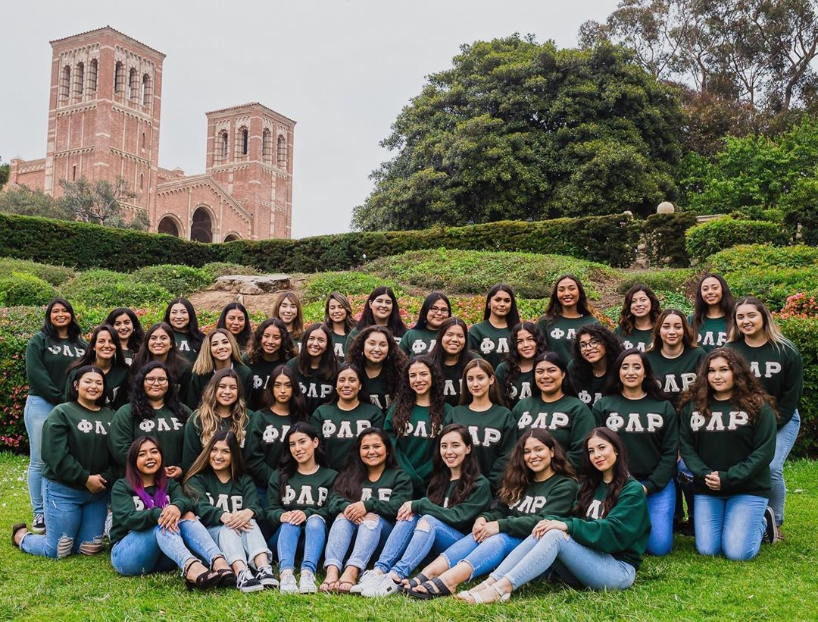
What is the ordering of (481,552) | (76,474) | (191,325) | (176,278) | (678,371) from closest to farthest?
(481,552), (76,474), (678,371), (191,325), (176,278)

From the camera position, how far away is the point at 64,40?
47094 mm

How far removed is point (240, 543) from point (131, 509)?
2.26ft

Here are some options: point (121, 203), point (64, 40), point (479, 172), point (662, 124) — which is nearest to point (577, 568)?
point (479, 172)

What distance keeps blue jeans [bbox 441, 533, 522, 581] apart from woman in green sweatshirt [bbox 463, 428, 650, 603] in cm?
15

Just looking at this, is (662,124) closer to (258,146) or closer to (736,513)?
(736,513)

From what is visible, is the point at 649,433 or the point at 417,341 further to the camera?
the point at 417,341

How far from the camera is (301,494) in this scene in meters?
4.54

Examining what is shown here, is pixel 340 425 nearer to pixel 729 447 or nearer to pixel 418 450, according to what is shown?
pixel 418 450

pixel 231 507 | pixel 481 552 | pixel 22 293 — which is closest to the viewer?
pixel 481 552

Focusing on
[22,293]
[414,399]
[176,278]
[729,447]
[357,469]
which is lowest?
[357,469]

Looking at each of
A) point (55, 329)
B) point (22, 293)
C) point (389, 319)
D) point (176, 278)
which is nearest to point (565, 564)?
point (389, 319)

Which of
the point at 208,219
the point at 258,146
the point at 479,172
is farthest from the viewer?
the point at 258,146

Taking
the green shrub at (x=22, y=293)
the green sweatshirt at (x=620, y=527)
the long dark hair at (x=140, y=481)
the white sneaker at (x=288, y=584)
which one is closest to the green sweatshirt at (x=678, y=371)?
the green sweatshirt at (x=620, y=527)

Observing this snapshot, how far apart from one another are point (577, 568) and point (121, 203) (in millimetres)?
42921
